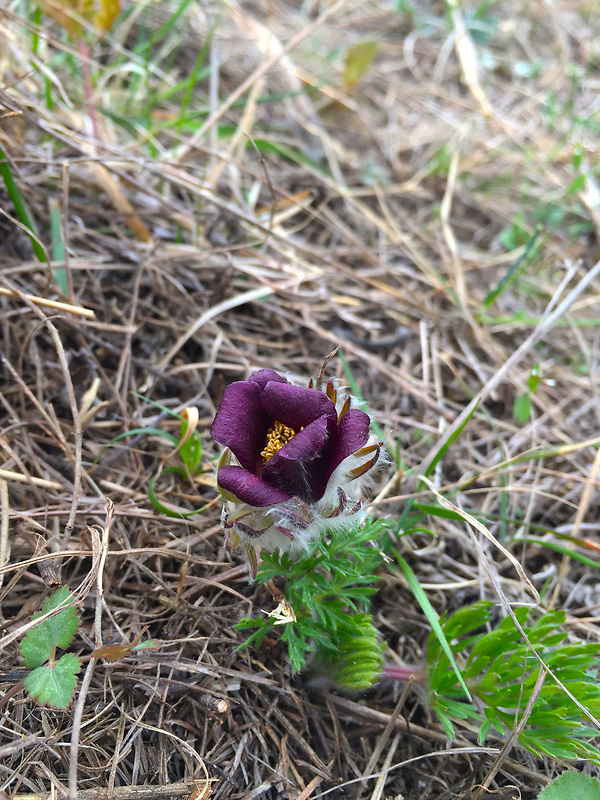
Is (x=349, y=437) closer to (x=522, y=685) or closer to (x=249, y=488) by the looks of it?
(x=249, y=488)

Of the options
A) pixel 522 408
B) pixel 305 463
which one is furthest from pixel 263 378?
pixel 522 408

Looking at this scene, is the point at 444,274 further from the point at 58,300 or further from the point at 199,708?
the point at 199,708

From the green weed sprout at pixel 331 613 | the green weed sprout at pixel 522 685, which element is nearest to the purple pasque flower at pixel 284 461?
the green weed sprout at pixel 331 613

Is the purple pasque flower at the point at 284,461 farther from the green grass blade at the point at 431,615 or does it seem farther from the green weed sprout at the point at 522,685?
the green weed sprout at the point at 522,685

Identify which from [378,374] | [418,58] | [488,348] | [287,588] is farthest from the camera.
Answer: [418,58]

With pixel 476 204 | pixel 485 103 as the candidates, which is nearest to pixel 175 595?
pixel 476 204
